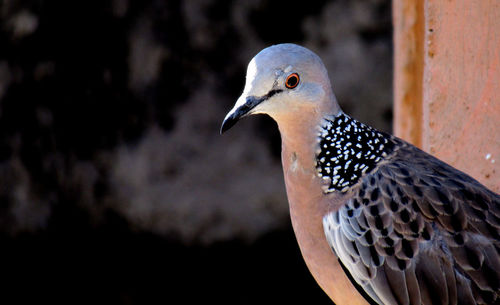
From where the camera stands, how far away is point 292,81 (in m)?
2.47

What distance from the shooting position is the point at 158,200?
439 cm

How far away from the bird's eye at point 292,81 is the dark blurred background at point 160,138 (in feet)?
5.93

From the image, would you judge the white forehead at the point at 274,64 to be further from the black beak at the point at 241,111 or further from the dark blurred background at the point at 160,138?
the dark blurred background at the point at 160,138

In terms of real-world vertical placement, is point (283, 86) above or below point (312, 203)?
above

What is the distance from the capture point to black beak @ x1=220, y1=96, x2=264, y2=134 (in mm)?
2398

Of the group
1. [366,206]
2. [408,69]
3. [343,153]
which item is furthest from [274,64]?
[408,69]

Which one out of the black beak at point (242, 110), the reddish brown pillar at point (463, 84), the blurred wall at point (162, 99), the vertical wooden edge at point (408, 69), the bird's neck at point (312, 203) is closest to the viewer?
the black beak at point (242, 110)

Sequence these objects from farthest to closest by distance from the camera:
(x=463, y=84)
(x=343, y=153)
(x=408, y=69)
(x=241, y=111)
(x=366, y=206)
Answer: (x=408, y=69)
(x=463, y=84)
(x=343, y=153)
(x=366, y=206)
(x=241, y=111)

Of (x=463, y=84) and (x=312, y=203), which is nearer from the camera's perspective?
(x=312, y=203)

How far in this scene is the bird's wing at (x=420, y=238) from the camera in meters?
2.41

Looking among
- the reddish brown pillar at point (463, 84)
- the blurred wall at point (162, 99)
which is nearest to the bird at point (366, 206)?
the reddish brown pillar at point (463, 84)

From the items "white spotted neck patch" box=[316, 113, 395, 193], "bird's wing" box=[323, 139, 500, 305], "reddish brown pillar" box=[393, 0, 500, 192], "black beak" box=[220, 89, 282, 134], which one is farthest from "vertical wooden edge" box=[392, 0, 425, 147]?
"black beak" box=[220, 89, 282, 134]

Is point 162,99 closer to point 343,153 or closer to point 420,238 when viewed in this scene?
point 343,153

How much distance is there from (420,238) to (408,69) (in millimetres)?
995
